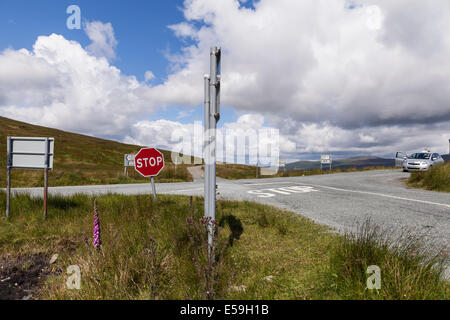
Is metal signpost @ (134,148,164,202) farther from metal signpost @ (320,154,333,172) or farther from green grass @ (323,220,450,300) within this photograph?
metal signpost @ (320,154,333,172)

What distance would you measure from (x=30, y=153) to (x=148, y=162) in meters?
3.27

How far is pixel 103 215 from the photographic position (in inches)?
238

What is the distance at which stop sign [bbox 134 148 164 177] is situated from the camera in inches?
Result: 251

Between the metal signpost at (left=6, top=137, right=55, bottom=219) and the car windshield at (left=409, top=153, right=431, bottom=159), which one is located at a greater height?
the car windshield at (left=409, top=153, right=431, bottom=159)

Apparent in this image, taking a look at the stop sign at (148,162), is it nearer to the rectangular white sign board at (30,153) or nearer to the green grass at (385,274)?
the rectangular white sign board at (30,153)

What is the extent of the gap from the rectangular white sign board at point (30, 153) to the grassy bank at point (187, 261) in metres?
1.49

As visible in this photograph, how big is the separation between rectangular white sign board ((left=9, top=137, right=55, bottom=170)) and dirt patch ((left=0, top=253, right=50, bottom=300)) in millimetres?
3032

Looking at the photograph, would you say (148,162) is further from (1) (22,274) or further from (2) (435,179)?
(2) (435,179)

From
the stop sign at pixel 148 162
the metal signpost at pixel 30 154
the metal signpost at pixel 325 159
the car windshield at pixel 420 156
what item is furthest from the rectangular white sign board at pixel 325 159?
the metal signpost at pixel 30 154

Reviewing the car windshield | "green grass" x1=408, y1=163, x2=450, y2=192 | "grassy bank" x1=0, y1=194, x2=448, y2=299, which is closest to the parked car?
the car windshield

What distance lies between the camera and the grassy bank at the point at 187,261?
2709 mm

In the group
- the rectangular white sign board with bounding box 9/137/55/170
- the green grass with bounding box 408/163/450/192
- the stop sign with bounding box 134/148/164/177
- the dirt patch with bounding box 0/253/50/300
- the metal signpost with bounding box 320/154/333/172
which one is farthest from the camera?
the metal signpost with bounding box 320/154/333/172

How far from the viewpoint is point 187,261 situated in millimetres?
3199
